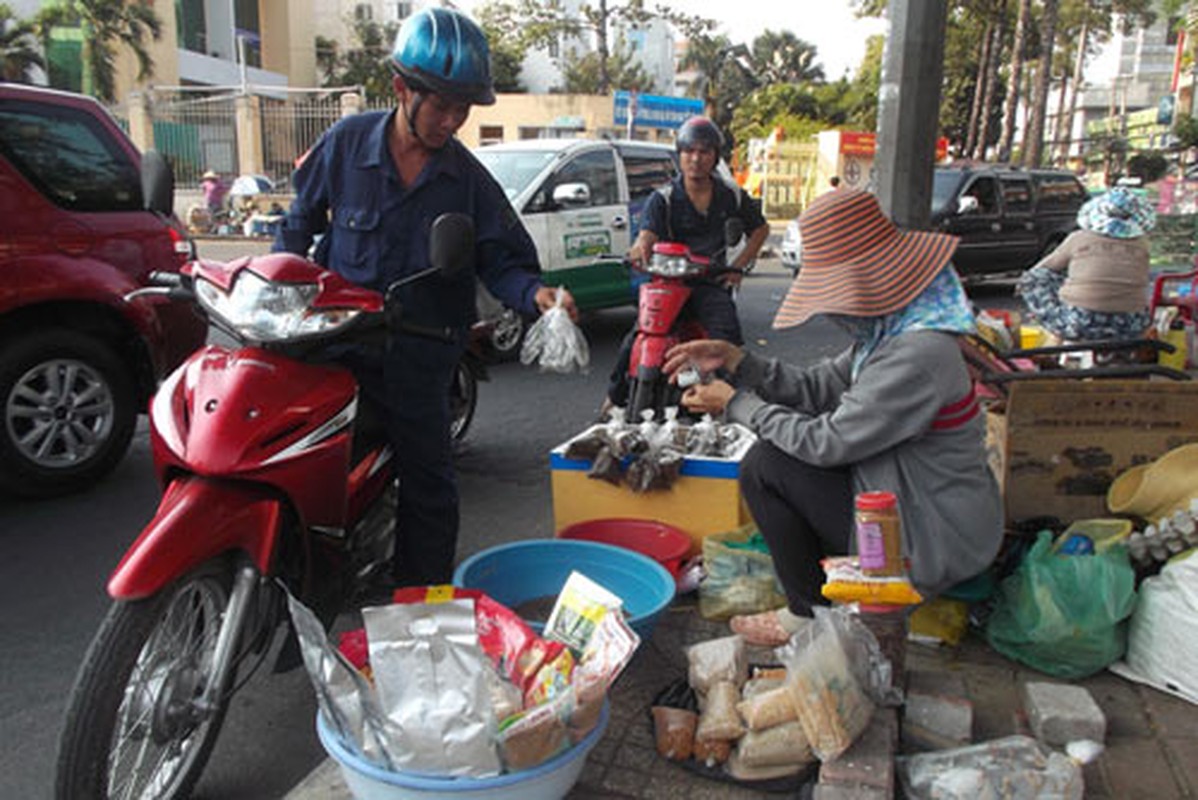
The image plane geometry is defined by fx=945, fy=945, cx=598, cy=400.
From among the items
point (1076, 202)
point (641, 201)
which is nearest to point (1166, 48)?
point (1076, 202)

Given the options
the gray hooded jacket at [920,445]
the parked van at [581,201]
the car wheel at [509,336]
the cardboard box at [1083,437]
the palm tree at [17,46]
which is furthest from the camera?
the palm tree at [17,46]

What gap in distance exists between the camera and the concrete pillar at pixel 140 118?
74.7 feet

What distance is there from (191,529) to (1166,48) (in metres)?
82.2

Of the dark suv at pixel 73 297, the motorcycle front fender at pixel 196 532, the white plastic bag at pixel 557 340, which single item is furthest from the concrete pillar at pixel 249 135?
the motorcycle front fender at pixel 196 532

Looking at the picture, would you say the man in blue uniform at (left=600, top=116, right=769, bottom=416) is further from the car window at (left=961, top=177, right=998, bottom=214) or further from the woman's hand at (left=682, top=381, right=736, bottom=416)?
the car window at (left=961, top=177, right=998, bottom=214)

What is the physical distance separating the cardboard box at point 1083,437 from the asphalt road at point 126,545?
6.71 feet

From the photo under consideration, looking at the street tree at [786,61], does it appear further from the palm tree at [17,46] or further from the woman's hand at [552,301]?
the woman's hand at [552,301]

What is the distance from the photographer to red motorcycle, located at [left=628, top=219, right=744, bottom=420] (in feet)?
15.6

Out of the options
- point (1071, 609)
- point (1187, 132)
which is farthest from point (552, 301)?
point (1187, 132)

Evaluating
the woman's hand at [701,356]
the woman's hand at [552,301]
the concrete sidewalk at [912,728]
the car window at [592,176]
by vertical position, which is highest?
the car window at [592,176]

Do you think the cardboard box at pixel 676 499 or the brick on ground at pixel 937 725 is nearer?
the brick on ground at pixel 937 725

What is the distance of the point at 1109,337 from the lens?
16.4 feet

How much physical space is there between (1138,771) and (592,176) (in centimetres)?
689

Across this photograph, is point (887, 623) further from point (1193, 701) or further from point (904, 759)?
point (1193, 701)
